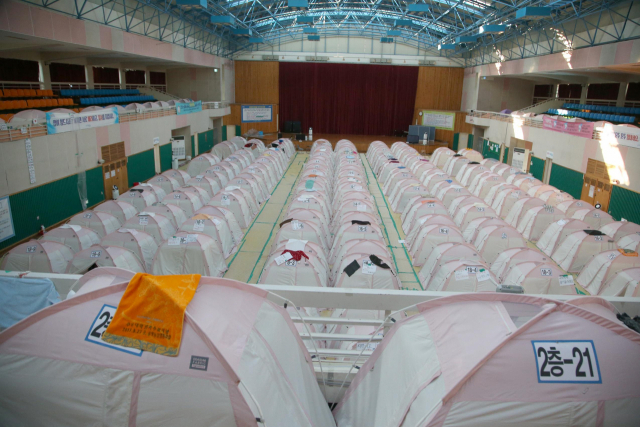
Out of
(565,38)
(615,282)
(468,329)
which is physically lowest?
(615,282)

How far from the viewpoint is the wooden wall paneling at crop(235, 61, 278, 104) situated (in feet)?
Answer: 122

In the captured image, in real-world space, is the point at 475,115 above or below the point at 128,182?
above

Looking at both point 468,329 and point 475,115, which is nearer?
point 468,329

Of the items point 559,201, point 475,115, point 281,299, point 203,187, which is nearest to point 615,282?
point 559,201

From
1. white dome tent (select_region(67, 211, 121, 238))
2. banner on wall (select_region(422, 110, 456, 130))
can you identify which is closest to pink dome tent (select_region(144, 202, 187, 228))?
white dome tent (select_region(67, 211, 121, 238))

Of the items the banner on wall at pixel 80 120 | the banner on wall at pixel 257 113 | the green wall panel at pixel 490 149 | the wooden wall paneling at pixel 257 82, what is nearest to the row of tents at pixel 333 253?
the banner on wall at pixel 80 120

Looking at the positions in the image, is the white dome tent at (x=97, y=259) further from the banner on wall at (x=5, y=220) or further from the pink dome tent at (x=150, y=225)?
the banner on wall at (x=5, y=220)

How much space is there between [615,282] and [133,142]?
1928 cm

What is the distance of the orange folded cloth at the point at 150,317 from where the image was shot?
3004 millimetres

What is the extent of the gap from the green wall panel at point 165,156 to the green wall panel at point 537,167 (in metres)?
20.5

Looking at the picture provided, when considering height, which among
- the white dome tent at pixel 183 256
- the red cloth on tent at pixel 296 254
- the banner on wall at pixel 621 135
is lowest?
the white dome tent at pixel 183 256

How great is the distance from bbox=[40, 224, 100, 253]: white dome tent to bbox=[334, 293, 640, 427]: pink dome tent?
34.5 feet

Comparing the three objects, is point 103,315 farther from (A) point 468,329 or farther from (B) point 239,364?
(A) point 468,329

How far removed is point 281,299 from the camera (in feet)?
13.1
